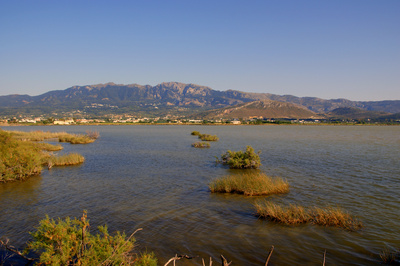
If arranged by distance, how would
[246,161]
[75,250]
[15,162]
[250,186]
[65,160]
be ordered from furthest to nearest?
[65,160]
[246,161]
[15,162]
[250,186]
[75,250]

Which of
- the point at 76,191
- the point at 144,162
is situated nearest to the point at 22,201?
the point at 76,191

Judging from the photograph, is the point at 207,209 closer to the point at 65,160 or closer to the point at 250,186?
the point at 250,186

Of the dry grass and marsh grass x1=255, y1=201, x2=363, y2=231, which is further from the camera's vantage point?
the dry grass

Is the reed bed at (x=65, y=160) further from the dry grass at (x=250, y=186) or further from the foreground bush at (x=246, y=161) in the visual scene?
the dry grass at (x=250, y=186)

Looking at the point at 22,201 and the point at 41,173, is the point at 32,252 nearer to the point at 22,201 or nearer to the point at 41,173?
the point at 22,201

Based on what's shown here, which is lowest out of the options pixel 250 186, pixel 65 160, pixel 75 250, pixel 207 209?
pixel 65 160

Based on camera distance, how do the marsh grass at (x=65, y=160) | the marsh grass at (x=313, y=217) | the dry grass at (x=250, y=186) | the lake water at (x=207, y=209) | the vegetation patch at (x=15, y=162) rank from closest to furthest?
the lake water at (x=207, y=209), the marsh grass at (x=313, y=217), the dry grass at (x=250, y=186), the vegetation patch at (x=15, y=162), the marsh grass at (x=65, y=160)

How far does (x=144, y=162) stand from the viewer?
31.2m

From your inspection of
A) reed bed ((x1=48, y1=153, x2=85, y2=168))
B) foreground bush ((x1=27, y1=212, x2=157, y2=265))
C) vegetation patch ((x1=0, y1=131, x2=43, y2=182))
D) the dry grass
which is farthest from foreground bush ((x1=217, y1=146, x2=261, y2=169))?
foreground bush ((x1=27, y1=212, x2=157, y2=265))

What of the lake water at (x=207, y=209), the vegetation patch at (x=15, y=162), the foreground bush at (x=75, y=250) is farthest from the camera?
the vegetation patch at (x=15, y=162)

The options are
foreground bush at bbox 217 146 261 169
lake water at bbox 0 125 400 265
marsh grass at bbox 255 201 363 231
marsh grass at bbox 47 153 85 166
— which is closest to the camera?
lake water at bbox 0 125 400 265

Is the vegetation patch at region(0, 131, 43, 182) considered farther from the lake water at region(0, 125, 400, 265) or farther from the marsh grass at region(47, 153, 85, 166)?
the marsh grass at region(47, 153, 85, 166)

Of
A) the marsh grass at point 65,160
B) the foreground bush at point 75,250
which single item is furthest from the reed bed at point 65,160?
the foreground bush at point 75,250

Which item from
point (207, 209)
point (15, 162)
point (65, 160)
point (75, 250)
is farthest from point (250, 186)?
point (65, 160)
